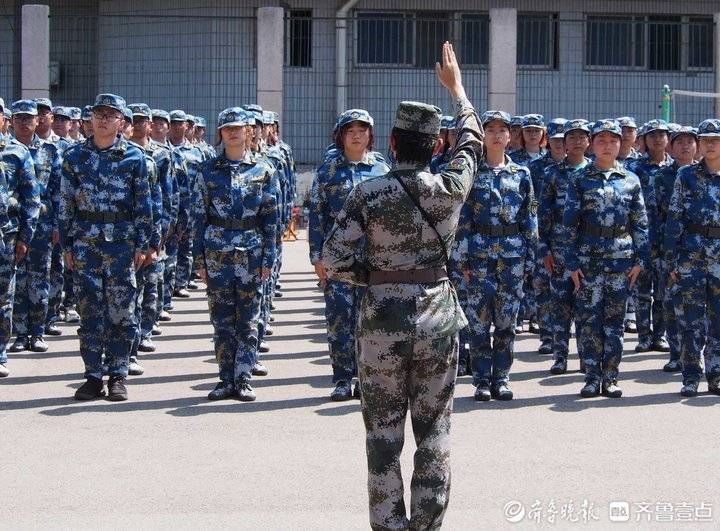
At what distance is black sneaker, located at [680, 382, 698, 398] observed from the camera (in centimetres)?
1060

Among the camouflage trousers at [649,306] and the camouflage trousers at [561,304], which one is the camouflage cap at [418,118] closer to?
the camouflage trousers at [561,304]

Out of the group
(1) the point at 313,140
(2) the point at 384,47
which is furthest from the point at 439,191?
(2) the point at 384,47

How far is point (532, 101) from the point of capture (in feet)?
89.9

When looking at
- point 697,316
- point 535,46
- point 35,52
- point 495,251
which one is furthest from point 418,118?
point 535,46

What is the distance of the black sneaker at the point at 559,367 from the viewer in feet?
38.5

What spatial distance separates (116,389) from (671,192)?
5613 millimetres

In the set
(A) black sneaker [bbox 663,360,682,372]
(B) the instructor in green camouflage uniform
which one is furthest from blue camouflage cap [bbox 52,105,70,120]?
(B) the instructor in green camouflage uniform

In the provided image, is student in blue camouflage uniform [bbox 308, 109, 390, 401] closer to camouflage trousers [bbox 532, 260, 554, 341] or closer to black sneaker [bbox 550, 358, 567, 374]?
black sneaker [bbox 550, 358, 567, 374]

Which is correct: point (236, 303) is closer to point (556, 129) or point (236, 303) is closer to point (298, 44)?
point (556, 129)

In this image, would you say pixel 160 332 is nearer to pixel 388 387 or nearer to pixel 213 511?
pixel 213 511

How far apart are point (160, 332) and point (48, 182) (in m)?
2.15

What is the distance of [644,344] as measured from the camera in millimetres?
13367

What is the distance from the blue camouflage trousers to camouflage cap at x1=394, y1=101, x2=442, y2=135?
14.8 ft

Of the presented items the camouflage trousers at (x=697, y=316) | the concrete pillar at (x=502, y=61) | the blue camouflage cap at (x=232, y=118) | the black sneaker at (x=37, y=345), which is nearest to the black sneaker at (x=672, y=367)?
the camouflage trousers at (x=697, y=316)
